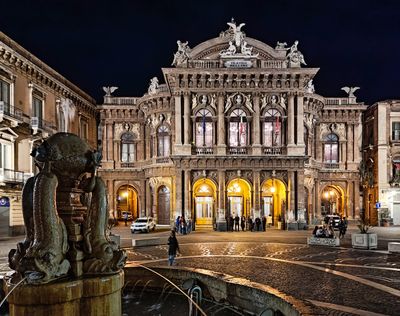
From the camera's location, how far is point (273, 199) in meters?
36.8

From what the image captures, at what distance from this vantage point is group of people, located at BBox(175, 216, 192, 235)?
30.9m

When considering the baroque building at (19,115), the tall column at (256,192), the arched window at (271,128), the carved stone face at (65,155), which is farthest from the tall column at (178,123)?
the carved stone face at (65,155)

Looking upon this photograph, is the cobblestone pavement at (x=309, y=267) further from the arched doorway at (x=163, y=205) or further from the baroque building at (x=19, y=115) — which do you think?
the arched doorway at (x=163, y=205)

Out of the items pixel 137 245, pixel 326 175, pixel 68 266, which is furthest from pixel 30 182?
pixel 326 175

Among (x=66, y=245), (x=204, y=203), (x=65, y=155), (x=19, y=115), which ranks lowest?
(x=204, y=203)

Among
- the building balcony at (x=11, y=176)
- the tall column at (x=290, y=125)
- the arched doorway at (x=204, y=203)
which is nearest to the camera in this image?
the building balcony at (x=11, y=176)

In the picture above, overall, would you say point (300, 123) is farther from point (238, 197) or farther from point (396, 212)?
point (396, 212)

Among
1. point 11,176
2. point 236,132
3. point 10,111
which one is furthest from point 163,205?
point 10,111

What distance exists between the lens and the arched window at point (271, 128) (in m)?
34.9

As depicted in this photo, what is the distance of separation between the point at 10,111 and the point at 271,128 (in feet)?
66.1

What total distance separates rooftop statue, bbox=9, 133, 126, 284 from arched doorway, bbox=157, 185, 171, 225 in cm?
3090

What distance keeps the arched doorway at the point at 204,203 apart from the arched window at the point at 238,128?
4215mm

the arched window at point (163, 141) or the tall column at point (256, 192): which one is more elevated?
the arched window at point (163, 141)

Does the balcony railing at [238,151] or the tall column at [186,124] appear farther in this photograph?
the balcony railing at [238,151]
